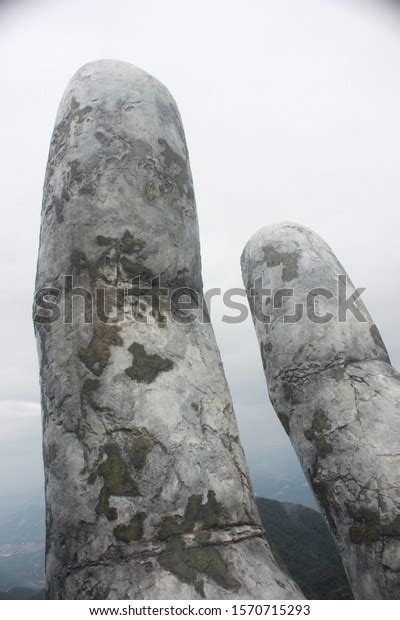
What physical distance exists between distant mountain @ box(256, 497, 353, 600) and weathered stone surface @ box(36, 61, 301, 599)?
50.9 feet

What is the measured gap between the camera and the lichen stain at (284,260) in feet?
11.3

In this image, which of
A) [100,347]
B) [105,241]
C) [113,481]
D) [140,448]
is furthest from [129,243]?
[113,481]

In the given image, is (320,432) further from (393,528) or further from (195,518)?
(195,518)

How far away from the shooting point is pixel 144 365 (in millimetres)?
2230

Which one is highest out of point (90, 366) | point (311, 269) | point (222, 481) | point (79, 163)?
point (79, 163)

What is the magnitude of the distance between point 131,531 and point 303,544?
2566 cm

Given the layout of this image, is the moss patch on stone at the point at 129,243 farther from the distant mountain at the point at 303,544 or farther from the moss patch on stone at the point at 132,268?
the distant mountain at the point at 303,544

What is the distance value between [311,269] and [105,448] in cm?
207

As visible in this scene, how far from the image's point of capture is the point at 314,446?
3.01m

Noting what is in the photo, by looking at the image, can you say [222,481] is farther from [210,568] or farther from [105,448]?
[105,448]

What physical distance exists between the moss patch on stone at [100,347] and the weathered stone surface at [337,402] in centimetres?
143

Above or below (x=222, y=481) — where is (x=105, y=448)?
above

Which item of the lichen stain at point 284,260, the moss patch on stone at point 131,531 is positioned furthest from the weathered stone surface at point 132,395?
the lichen stain at point 284,260
